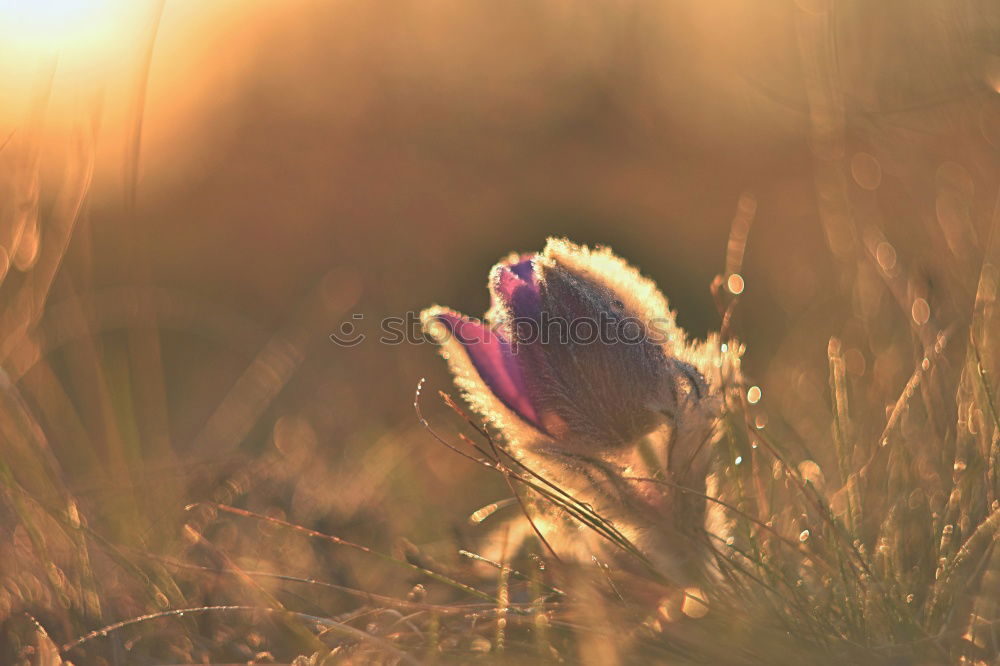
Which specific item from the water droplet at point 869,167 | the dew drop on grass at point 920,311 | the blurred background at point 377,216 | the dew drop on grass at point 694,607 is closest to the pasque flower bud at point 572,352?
the dew drop on grass at point 694,607

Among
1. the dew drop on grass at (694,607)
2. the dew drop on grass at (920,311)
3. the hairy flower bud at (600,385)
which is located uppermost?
the dew drop on grass at (920,311)

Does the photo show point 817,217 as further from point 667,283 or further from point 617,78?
point 617,78

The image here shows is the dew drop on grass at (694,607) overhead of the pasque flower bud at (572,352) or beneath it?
beneath

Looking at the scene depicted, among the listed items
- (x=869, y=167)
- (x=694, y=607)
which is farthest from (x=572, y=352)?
(x=869, y=167)

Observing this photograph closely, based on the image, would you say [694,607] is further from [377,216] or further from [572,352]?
[377,216]

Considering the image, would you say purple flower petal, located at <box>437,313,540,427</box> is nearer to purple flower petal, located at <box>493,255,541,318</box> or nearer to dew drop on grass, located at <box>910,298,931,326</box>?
purple flower petal, located at <box>493,255,541,318</box>

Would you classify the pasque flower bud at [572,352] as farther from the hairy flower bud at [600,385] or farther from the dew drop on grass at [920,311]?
the dew drop on grass at [920,311]

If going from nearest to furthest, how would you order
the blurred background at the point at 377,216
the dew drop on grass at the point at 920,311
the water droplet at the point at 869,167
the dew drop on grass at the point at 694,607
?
1. the dew drop on grass at the point at 694,607
2. the dew drop on grass at the point at 920,311
3. the blurred background at the point at 377,216
4. the water droplet at the point at 869,167
